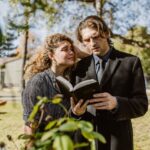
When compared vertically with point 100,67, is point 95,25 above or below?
above

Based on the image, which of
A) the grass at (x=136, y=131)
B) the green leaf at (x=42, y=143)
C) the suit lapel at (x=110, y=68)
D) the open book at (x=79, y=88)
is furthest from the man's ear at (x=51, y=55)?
the grass at (x=136, y=131)

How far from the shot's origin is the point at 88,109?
284cm

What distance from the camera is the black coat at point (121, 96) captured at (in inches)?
109

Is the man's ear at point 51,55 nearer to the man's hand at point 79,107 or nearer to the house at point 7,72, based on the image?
the house at point 7,72

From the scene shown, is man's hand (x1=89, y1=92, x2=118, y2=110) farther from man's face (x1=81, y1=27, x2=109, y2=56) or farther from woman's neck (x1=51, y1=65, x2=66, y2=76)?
woman's neck (x1=51, y1=65, x2=66, y2=76)

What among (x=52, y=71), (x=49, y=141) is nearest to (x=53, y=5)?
(x=52, y=71)

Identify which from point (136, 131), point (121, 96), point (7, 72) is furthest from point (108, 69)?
point (136, 131)

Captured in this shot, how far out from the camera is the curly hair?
323cm

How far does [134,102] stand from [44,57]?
886 millimetres

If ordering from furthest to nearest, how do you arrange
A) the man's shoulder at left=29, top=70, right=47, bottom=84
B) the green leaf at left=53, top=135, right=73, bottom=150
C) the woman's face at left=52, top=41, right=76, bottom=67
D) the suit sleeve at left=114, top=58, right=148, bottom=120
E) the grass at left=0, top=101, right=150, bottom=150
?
1. the grass at left=0, top=101, right=150, bottom=150
2. the man's shoulder at left=29, top=70, right=47, bottom=84
3. the woman's face at left=52, top=41, right=76, bottom=67
4. the suit sleeve at left=114, top=58, right=148, bottom=120
5. the green leaf at left=53, top=135, right=73, bottom=150

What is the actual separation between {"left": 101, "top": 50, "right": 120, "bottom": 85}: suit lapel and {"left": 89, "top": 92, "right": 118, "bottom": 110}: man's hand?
0.20 meters

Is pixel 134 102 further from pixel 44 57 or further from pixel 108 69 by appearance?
pixel 44 57

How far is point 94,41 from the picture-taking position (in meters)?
2.79

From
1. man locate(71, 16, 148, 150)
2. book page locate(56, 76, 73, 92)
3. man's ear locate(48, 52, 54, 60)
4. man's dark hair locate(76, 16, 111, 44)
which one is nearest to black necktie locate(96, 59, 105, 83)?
man locate(71, 16, 148, 150)
